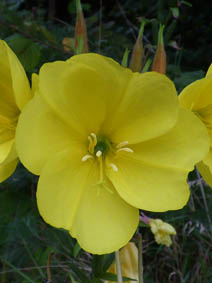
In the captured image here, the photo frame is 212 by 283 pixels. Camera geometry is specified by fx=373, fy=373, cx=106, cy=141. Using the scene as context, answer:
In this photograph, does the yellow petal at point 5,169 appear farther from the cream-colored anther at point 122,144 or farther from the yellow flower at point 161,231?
the yellow flower at point 161,231

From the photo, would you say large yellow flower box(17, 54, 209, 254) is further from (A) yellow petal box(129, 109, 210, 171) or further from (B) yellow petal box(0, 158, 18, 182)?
(B) yellow petal box(0, 158, 18, 182)

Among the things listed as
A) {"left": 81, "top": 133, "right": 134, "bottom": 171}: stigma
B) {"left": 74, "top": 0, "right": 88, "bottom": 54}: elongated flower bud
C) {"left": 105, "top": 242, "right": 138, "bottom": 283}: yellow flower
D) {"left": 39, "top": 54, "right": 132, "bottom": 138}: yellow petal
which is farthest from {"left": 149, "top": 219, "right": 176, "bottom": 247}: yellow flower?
{"left": 74, "top": 0, "right": 88, "bottom": 54}: elongated flower bud

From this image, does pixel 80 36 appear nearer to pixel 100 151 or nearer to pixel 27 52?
pixel 100 151

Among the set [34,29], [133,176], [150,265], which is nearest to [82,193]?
[133,176]

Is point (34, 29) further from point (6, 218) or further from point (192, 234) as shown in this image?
point (192, 234)

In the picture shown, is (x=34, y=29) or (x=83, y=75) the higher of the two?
(x=83, y=75)

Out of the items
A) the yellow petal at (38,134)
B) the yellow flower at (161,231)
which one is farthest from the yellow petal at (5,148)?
the yellow flower at (161,231)

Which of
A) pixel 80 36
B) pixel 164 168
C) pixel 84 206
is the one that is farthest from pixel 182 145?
pixel 80 36
